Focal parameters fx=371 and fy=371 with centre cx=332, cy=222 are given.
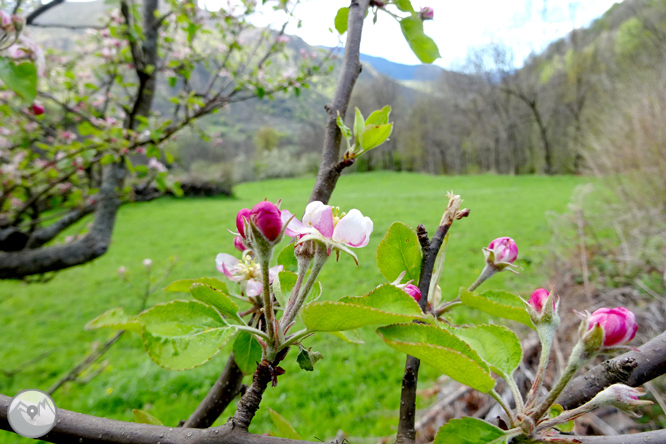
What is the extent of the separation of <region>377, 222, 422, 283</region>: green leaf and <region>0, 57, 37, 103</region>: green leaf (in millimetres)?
734

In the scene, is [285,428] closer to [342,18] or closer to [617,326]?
[617,326]

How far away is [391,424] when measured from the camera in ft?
9.21

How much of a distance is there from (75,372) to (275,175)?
25444 mm

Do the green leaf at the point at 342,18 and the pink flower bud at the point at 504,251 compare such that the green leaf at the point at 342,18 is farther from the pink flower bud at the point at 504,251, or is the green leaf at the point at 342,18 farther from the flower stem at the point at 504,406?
the flower stem at the point at 504,406

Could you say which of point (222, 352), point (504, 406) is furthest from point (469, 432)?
point (222, 352)

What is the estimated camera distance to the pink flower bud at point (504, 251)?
1.92 feet

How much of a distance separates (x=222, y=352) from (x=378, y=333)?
4.45m

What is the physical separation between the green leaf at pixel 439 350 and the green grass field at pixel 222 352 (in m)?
0.82

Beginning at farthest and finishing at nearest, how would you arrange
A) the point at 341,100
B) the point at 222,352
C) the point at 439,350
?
the point at 222,352
the point at 341,100
the point at 439,350

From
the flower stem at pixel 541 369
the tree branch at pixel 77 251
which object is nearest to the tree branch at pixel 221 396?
the flower stem at pixel 541 369

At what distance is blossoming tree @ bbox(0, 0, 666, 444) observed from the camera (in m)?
0.34

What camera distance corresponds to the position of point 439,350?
1.00 feet

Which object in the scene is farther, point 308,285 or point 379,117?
point 379,117

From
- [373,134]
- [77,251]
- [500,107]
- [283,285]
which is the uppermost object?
[500,107]
